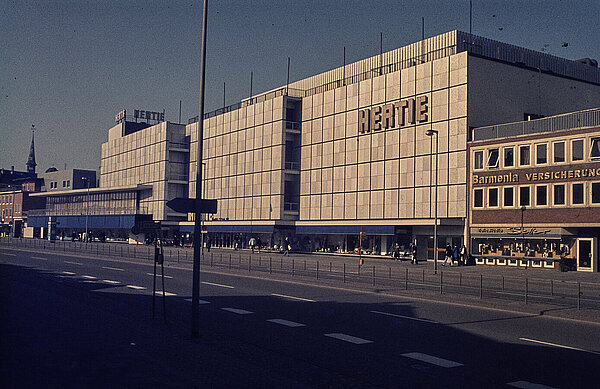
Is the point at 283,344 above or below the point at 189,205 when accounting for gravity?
below

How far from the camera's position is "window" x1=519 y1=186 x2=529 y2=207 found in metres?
49.2

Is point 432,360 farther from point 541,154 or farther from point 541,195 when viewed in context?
point 541,154

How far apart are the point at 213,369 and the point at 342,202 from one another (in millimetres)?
61061

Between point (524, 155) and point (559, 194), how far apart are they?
4453 mm

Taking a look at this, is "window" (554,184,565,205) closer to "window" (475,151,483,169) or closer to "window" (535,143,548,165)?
"window" (535,143,548,165)

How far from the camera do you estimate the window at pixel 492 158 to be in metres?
52.1

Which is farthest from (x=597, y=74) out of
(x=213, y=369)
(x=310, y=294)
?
(x=213, y=369)

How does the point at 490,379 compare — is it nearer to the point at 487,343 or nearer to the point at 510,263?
the point at 487,343

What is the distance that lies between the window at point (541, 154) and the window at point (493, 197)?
15.5 feet

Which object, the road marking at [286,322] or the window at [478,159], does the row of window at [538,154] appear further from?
the road marking at [286,322]

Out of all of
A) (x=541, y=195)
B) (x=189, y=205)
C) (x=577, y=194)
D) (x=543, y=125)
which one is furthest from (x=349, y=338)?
(x=543, y=125)

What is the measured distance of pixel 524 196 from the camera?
49.5 m

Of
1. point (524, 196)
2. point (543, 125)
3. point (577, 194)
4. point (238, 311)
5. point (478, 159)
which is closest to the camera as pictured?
point (238, 311)

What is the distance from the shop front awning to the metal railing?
14.3m
